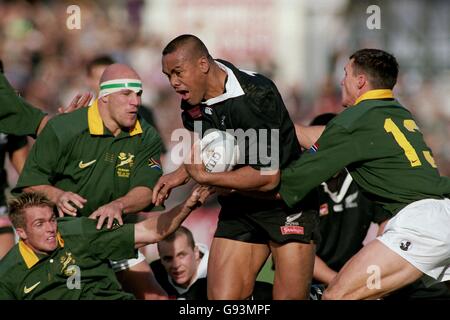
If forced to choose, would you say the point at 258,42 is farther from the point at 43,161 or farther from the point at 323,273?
the point at 43,161

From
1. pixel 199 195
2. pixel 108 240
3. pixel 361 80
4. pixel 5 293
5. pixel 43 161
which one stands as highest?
pixel 361 80

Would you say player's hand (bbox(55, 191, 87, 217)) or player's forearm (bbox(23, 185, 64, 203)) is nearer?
player's hand (bbox(55, 191, 87, 217))

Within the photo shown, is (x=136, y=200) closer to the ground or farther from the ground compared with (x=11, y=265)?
farther from the ground

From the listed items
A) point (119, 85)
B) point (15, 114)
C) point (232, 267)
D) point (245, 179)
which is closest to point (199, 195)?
point (245, 179)

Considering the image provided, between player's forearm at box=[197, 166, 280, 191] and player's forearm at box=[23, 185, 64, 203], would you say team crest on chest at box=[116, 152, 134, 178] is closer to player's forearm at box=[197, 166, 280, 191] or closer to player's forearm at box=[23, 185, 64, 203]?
player's forearm at box=[23, 185, 64, 203]

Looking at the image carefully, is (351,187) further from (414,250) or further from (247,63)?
(247,63)

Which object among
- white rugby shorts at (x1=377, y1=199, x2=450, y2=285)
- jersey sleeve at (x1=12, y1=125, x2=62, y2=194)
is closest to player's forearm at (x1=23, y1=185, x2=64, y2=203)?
jersey sleeve at (x1=12, y1=125, x2=62, y2=194)

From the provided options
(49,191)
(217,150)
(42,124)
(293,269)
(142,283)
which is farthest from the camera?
(42,124)

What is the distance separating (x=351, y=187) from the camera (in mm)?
8297

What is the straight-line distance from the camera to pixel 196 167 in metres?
6.15

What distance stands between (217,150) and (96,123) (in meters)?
1.52

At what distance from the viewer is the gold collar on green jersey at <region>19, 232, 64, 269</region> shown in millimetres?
6723

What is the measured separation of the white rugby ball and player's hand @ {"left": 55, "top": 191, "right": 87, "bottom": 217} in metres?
1.17
